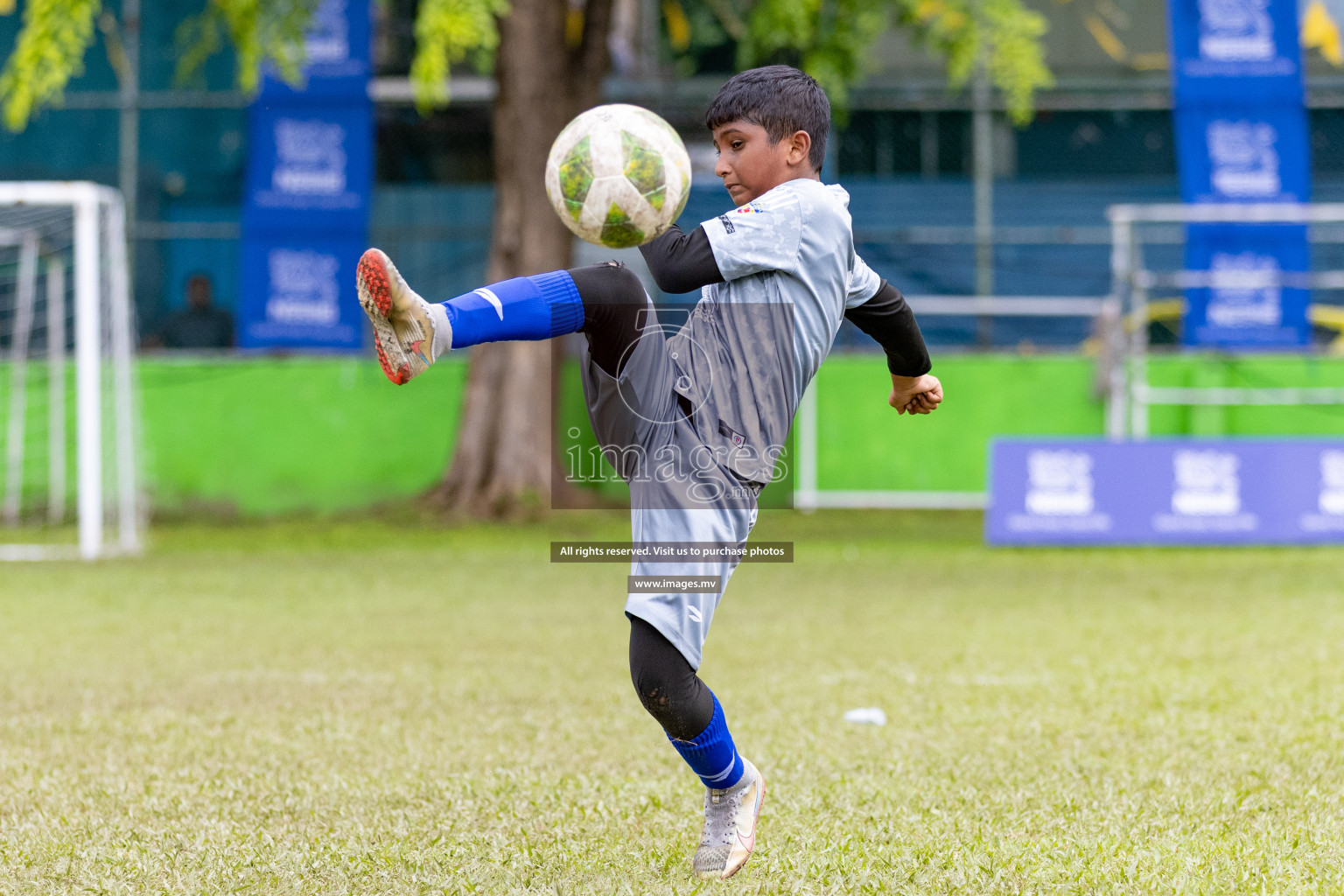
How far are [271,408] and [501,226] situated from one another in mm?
3064

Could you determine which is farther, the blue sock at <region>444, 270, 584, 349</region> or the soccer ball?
the soccer ball

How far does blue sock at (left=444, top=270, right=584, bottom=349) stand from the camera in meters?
3.16

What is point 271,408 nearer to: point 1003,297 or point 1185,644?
point 1003,297

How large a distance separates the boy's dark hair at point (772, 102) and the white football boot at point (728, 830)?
1.49 meters

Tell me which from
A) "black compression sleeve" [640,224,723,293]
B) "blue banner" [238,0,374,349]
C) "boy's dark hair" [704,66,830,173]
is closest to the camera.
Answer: "black compression sleeve" [640,224,723,293]

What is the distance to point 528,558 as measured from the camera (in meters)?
11.5

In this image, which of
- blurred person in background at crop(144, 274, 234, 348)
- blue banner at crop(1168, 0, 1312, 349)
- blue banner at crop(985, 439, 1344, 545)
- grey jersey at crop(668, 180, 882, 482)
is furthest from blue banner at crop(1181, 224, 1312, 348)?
grey jersey at crop(668, 180, 882, 482)

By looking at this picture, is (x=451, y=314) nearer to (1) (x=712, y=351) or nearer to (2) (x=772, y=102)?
(1) (x=712, y=351)

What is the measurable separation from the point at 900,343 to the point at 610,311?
35.0 inches

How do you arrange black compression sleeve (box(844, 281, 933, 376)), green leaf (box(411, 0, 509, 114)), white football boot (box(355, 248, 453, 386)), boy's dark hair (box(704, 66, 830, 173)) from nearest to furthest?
white football boot (box(355, 248, 453, 386)) < boy's dark hair (box(704, 66, 830, 173)) < black compression sleeve (box(844, 281, 933, 376)) < green leaf (box(411, 0, 509, 114))

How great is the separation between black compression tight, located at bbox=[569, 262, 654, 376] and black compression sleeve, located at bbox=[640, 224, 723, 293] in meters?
0.06

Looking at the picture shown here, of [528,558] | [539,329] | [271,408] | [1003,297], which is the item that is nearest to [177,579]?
[528,558]

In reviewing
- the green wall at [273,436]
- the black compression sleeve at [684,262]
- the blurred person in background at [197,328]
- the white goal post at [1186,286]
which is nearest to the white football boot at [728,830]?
the black compression sleeve at [684,262]

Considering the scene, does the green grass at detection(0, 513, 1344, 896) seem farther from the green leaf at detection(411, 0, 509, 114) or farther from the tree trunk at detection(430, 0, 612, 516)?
the green leaf at detection(411, 0, 509, 114)
